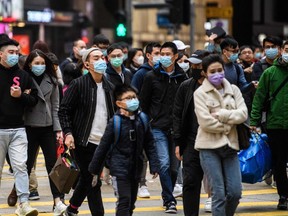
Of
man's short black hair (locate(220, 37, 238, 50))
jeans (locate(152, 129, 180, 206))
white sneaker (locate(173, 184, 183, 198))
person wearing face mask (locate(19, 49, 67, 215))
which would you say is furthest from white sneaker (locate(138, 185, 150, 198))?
man's short black hair (locate(220, 37, 238, 50))

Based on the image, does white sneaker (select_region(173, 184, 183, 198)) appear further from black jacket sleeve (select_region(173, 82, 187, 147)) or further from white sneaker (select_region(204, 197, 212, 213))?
black jacket sleeve (select_region(173, 82, 187, 147))

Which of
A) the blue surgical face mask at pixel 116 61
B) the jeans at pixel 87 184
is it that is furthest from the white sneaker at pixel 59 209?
the blue surgical face mask at pixel 116 61

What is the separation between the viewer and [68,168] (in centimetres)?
1065

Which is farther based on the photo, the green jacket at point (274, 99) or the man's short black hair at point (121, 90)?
the green jacket at point (274, 99)

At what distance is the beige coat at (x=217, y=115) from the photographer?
9609mm

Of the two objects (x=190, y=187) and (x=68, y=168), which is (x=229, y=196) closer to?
(x=190, y=187)

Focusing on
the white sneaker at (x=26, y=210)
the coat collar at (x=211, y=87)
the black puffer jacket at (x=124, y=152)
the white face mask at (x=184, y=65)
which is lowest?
the white sneaker at (x=26, y=210)

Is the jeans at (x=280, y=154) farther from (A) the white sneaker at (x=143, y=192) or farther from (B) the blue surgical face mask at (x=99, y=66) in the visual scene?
(B) the blue surgical face mask at (x=99, y=66)

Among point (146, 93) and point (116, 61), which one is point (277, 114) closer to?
point (146, 93)

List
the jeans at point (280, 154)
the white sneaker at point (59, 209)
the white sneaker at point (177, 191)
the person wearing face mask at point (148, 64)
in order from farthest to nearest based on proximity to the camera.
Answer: the white sneaker at point (177, 191)
the person wearing face mask at point (148, 64)
the jeans at point (280, 154)
the white sneaker at point (59, 209)

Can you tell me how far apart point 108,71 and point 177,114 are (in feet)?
9.34

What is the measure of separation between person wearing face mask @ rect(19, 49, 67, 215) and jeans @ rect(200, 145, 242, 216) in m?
2.59

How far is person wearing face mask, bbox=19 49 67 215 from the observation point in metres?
11.9

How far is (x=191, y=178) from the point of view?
10398 mm
